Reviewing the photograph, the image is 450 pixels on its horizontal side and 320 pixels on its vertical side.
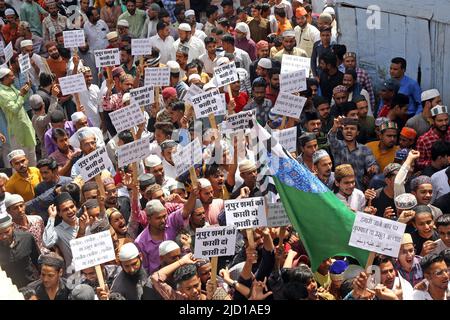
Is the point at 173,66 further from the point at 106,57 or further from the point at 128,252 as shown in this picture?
the point at 128,252

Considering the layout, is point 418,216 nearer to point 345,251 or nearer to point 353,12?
point 345,251

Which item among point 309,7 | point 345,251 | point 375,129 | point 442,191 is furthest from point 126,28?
point 345,251

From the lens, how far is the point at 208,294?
8.89 meters

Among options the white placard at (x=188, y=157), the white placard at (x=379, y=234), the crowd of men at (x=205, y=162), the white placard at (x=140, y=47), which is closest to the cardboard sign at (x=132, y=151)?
the crowd of men at (x=205, y=162)

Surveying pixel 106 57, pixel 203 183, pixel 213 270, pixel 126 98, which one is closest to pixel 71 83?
pixel 126 98

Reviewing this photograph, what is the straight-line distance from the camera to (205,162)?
1185 centimetres

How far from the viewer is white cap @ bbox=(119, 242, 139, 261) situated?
9.20 m

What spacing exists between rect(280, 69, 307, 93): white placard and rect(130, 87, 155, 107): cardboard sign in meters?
1.58

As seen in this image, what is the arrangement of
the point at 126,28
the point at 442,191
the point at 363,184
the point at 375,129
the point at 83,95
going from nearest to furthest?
1. the point at 442,191
2. the point at 363,184
3. the point at 375,129
4. the point at 83,95
5. the point at 126,28

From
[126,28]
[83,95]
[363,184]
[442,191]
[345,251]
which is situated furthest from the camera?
[126,28]

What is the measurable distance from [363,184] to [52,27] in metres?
7.81

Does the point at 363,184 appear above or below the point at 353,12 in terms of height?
below

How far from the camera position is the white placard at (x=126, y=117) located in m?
12.0

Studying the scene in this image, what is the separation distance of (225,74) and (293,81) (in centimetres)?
85
